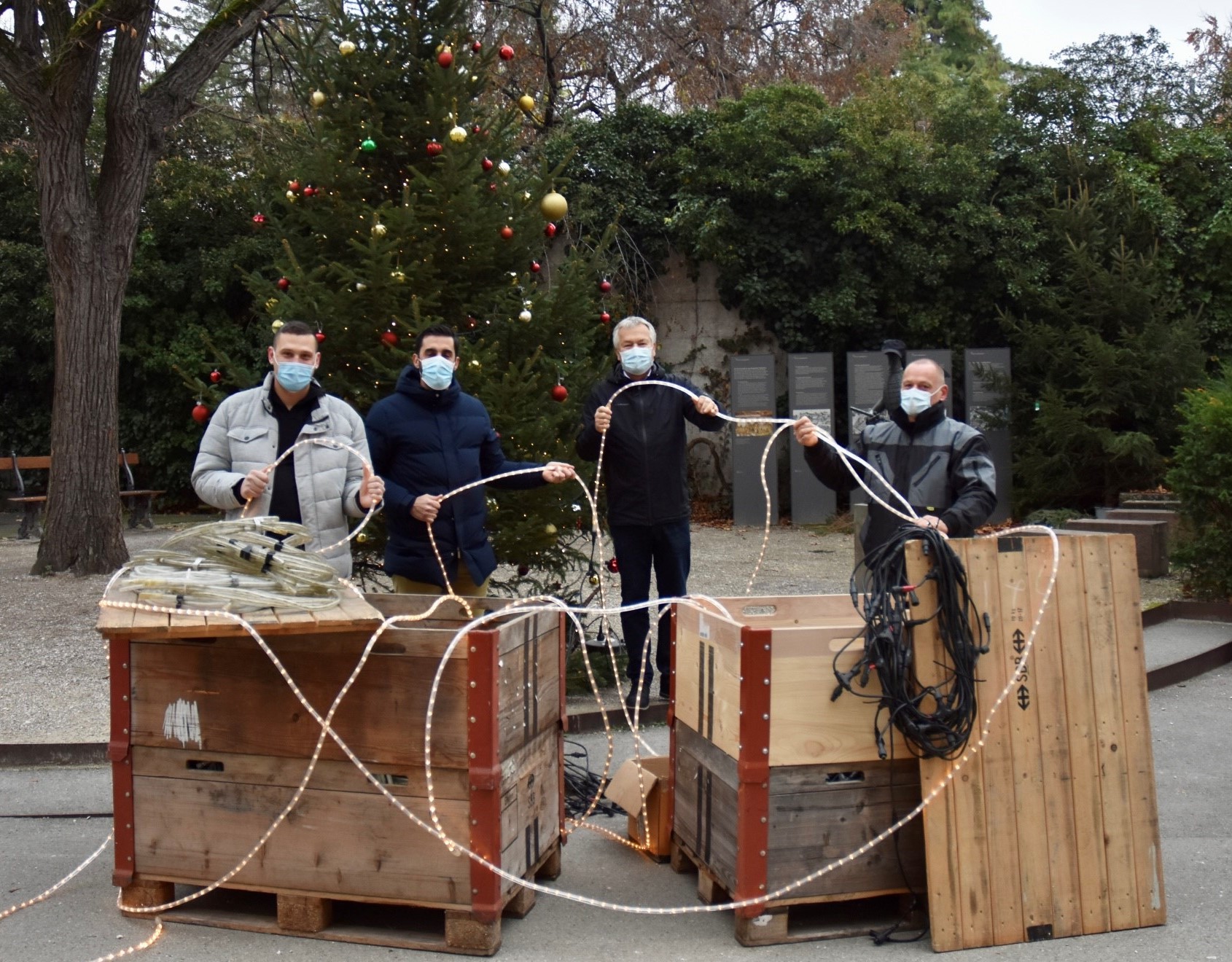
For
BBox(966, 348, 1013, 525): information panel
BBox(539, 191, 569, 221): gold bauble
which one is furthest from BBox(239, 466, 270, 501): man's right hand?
BBox(966, 348, 1013, 525): information panel

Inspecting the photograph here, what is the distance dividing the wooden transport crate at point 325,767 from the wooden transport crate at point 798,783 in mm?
725

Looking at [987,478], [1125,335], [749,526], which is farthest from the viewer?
[749,526]

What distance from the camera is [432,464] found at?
213 inches

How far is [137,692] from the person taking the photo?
4176 mm

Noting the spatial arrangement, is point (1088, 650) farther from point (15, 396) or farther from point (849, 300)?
point (15, 396)

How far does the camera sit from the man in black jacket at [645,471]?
6.20 meters

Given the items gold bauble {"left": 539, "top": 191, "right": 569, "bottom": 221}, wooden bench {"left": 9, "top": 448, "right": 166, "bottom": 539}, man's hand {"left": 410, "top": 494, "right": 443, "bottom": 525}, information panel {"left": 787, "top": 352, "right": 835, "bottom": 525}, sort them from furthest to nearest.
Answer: information panel {"left": 787, "top": 352, "right": 835, "bottom": 525}, wooden bench {"left": 9, "top": 448, "right": 166, "bottom": 539}, gold bauble {"left": 539, "top": 191, "right": 569, "bottom": 221}, man's hand {"left": 410, "top": 494, "right": 443, "bottom": 525}

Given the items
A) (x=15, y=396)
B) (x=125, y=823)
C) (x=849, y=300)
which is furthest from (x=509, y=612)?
(x=15, y=396)

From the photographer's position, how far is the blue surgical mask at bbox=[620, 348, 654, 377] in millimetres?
5910

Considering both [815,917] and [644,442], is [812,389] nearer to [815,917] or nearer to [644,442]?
[644,442]

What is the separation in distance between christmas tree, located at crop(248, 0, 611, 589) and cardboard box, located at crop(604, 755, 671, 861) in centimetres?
207

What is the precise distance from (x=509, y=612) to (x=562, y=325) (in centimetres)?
348

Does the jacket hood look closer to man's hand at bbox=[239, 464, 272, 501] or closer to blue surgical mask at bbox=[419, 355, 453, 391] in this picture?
blue surgical mask at bbox=[419, 355, 453, 391]

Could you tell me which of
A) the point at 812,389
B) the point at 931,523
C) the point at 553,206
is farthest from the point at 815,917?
the point at 812,389
